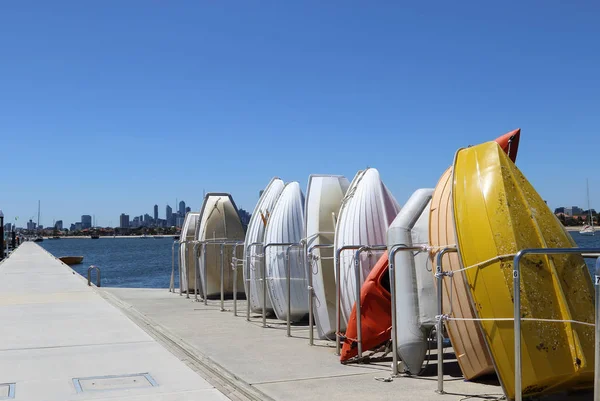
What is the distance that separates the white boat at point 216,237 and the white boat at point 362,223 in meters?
6.84

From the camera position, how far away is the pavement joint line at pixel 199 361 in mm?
7243

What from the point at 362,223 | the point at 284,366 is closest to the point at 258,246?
the point at 362,223

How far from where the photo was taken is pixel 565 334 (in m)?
6.26

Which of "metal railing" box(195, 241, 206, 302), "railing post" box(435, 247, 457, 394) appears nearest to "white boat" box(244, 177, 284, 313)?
"metal railing" box(195, 241, 206, 302)

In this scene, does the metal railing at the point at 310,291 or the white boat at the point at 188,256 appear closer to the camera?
the metal railing at the point at 310,291

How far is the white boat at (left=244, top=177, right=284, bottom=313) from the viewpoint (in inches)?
555

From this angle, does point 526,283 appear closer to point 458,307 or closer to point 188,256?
point 458,307

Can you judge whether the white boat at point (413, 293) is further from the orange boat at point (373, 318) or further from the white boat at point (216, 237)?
the white boat at point (216, 237)

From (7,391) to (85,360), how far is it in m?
1.81

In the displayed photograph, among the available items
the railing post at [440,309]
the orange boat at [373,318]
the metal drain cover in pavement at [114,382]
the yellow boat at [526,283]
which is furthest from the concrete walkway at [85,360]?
the yellow boat at [526,283]

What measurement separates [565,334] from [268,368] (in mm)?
3635

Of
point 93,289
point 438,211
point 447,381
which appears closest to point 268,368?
point 447,381

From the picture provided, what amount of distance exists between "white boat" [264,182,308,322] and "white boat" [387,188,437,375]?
13.9ft

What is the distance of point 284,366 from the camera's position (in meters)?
8.61
